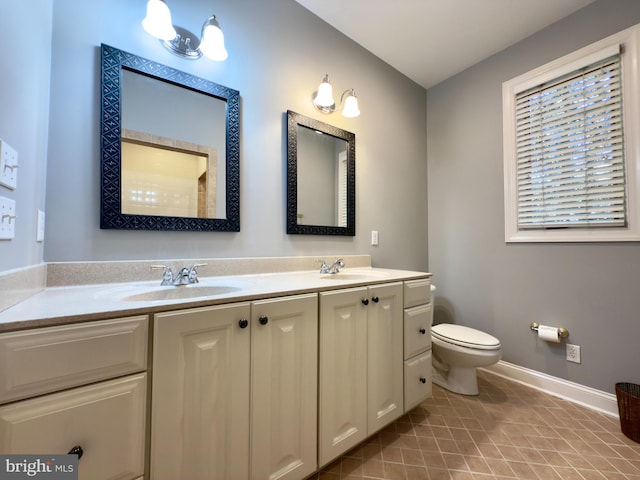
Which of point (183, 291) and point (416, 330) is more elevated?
point (183, 291)

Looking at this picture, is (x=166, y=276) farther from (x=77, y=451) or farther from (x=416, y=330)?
(x=416, y=330)

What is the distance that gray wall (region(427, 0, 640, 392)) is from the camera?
5.19 ft

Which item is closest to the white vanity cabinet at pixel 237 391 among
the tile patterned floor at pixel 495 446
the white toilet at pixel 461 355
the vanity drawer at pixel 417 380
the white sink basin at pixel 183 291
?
the white sink basin at pixel 183 291

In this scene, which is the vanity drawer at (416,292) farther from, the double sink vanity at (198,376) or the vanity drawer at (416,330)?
the double sink vanity at (198,376)

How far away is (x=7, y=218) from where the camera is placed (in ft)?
2.32

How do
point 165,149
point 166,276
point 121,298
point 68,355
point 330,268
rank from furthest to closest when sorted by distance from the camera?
point 330,268
point 165,149
point 166,276
point 121,298
point 68,355

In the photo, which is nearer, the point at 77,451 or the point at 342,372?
the point at 77,451

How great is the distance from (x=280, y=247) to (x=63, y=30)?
4.33 ft

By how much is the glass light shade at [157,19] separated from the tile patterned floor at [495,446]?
6.92 ft

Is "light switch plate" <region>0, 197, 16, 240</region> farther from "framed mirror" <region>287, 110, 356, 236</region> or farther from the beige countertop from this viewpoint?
"framed mirror" <region>287, 110, 356, 236</region>

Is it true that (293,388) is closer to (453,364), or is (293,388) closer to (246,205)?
(246,205)

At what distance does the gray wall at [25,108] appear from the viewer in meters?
0.70

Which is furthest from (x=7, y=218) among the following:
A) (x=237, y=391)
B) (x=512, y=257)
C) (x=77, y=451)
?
(x=512, y=257)

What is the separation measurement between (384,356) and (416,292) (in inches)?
16.5
